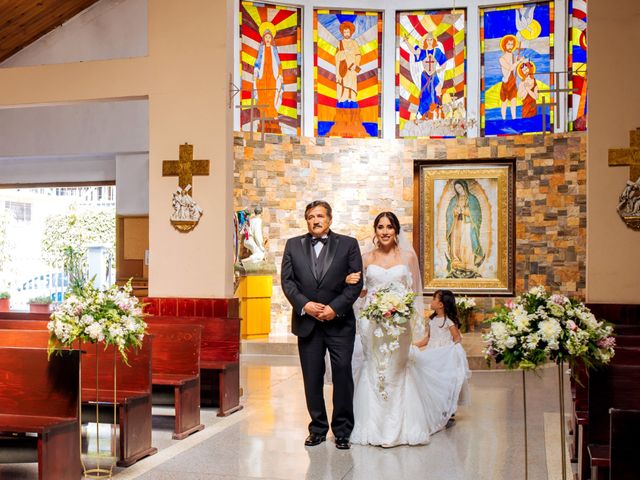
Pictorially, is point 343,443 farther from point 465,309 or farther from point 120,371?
point 465,309

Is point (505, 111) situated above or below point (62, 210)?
above

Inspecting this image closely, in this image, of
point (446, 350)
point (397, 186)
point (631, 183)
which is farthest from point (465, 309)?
point (446, 350)

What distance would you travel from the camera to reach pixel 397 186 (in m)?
13.9

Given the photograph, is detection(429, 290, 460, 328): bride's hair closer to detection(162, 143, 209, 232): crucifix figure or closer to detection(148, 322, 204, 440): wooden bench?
detection(148, 322, 204, 440): wooden bench

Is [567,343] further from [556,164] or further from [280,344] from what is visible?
[556,164]

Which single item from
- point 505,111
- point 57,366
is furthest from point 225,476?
point 505,111

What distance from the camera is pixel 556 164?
43.6 feet

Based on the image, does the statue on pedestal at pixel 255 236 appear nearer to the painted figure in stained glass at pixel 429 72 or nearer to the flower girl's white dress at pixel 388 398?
the painted figure in stained glass at pixel 429 72

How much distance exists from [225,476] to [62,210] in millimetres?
11255

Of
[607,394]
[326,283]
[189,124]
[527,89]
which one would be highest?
[527,89]

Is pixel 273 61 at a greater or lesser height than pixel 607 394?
greater

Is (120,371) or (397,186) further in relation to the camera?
(397,186)

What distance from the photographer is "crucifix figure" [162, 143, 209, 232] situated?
793cm

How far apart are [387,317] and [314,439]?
1.11m
